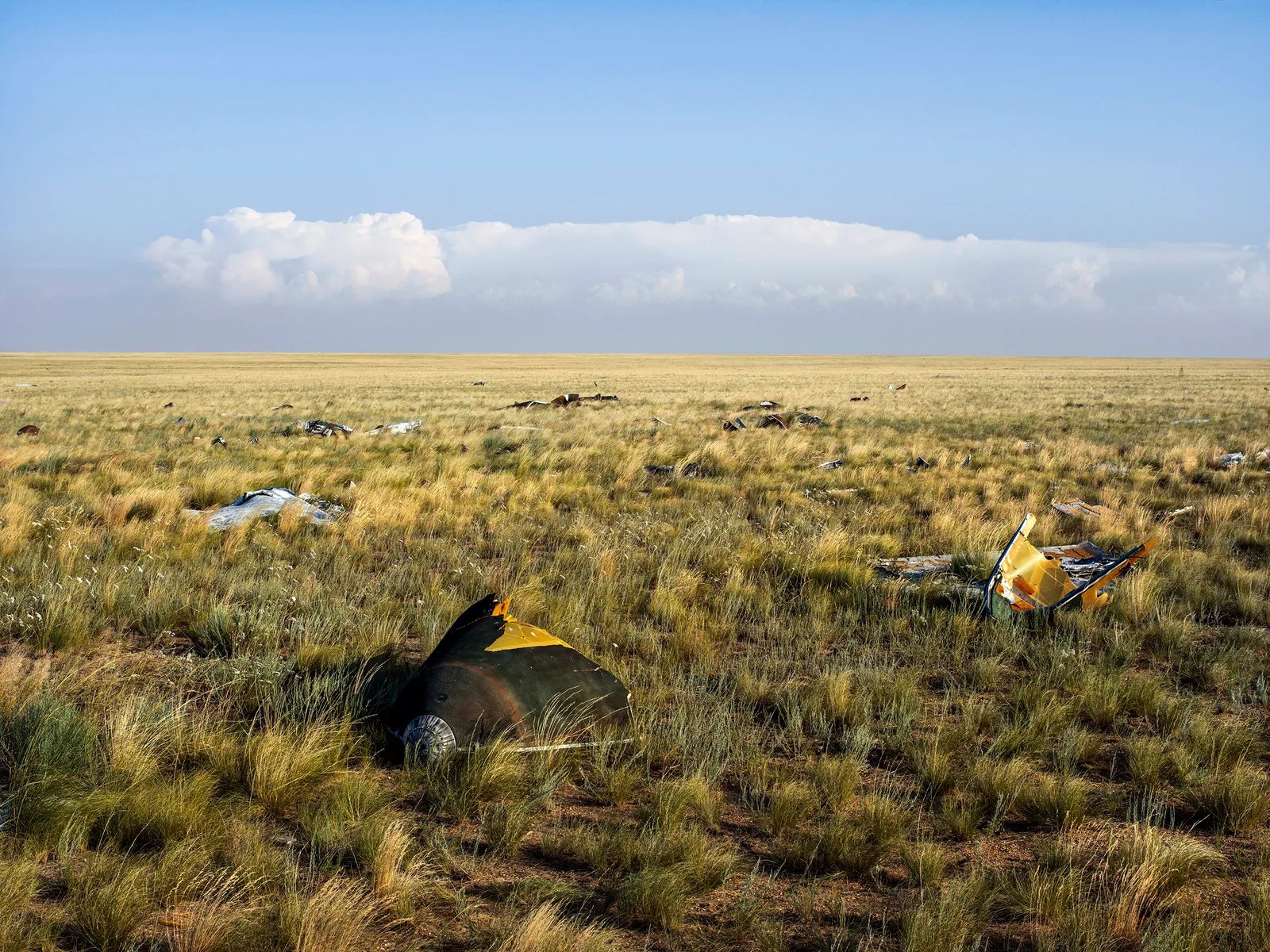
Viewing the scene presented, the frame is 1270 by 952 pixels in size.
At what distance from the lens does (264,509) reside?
379 inches

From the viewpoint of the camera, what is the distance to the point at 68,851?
3.00 meters

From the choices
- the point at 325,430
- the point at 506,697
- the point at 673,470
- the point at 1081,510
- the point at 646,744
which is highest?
the point at 325,430

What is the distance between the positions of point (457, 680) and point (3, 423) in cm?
2460

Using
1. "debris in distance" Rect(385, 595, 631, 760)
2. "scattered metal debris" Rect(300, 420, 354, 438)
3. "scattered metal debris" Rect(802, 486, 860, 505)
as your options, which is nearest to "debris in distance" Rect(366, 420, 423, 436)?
"scattered metal debris" Rect(300, 420, 354, 438)

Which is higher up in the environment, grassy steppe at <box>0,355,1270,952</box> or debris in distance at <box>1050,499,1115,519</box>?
debris in distance at <box>1050,499,1115,519</box>

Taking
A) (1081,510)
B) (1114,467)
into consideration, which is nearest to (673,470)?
(1081,510)

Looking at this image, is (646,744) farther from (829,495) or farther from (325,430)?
(325,430)

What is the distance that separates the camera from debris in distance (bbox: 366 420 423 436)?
20.5 metres

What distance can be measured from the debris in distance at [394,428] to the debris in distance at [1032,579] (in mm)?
15297

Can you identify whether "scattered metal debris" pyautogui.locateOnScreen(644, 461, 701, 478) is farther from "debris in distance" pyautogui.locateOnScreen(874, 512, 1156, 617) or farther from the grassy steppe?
"debris in distance" pyautogui.locateOnScreen(874, 512, 1156, 617)

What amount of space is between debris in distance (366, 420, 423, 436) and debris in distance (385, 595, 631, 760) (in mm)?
16390

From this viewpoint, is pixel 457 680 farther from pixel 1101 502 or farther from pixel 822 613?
pixel 1101 502

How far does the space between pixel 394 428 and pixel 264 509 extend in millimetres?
11738

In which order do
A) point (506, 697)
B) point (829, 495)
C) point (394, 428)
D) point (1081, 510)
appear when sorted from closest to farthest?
point (506, 697), point (1081, 510), point (829, 495), point (394, 428)
